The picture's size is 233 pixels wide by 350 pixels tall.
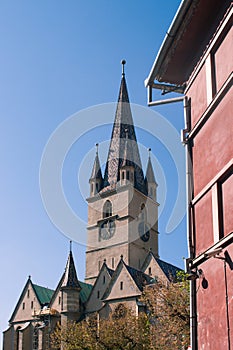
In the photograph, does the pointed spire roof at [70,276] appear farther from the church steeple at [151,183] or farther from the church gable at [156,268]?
the church steeple at [151,183]

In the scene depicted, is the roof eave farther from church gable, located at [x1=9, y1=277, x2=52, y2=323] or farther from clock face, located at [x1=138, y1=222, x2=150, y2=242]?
clock face, located at [x1=138, y1=222, x2=150, y2=242]

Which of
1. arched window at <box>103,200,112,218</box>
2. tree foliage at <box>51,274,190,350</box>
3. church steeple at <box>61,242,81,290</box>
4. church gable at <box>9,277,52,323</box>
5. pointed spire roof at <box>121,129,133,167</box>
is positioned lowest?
tree foliage at <box>51,274,190,350</box>

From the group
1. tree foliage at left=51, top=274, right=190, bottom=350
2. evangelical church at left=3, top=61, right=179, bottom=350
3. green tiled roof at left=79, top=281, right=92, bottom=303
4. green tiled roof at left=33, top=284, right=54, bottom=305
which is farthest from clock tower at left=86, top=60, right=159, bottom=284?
tree foliage at left=51, top=274, right=190, bottom=350

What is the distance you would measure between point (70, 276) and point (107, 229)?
976 centimetres

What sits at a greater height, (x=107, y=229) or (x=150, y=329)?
(x=107, y=229)

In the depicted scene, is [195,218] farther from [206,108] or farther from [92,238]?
[92,238]

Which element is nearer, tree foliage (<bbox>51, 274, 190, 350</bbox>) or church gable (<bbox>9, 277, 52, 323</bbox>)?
tree foliage (<bbox>51, 274, 190, 350</bbox>)

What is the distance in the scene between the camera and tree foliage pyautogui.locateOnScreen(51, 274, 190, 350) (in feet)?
98.7

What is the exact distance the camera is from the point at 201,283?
11.4 meters

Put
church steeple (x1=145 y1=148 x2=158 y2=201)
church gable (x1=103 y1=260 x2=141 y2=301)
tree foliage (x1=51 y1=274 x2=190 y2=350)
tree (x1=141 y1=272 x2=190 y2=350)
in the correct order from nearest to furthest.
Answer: tree (x1=141 y1=272 x2=190 y2=350)
tree foliage (x1=51 y1=274 x2=190 y2=350)
church gable (x1=103 y1=260 x2=141 y2=301)
church steeple (x1=145 y1=148 x2=158 y2=201)

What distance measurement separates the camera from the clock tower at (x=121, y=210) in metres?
60.0

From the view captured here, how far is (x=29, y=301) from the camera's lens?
58.7m

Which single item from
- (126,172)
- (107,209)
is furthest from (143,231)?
(126,172)

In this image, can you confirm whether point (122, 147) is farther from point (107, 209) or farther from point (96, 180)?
point (107, 209)
